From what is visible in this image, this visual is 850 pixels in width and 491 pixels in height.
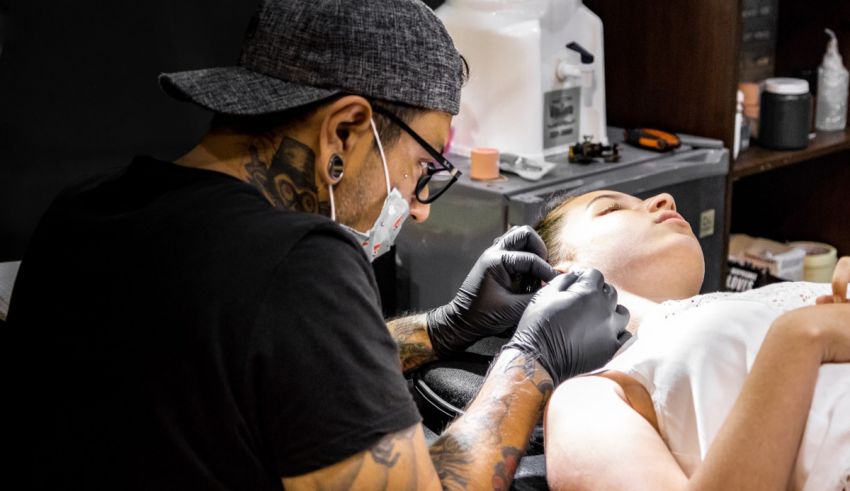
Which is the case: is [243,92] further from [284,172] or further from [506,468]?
[506,468]

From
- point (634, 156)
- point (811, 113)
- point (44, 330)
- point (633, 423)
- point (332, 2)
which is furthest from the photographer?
point (811, 113)

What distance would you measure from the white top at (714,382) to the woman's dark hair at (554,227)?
46 cm

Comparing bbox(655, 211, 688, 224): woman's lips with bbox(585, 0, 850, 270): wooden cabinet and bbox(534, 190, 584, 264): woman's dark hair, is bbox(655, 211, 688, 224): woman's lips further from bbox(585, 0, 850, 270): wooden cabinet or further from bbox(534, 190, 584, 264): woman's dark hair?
bbox(585, 0, 850, 270): wooden cabinet

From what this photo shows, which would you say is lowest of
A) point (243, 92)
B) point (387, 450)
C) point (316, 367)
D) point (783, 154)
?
point (783, 154)

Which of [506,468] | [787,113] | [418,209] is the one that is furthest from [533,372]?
[787,113]

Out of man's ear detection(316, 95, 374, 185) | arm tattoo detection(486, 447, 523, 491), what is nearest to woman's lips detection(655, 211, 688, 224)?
arm tattoo detection(486, 447, 523, 491)

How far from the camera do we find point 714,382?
4.97 ft

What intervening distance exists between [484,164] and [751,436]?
4.88 feet

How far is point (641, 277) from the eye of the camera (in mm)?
2068

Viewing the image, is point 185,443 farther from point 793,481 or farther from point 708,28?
point 708,28

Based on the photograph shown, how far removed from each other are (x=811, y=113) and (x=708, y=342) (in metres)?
2.27

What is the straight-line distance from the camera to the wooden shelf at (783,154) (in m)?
3.21

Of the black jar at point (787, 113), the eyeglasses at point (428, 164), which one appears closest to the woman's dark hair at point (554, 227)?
the eyeglasses at point (428, 164)

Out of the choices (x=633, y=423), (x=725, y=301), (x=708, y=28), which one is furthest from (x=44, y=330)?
(x=708, y=28)
